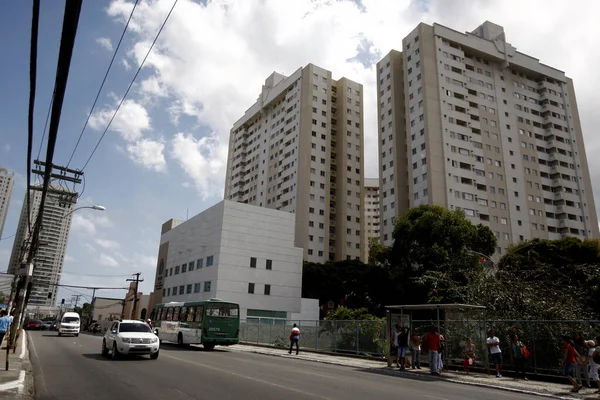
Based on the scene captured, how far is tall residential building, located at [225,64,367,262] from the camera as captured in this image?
277ft

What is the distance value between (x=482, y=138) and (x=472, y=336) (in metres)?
62.3

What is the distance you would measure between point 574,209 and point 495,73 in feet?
93.2

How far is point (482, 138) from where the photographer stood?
7350 cm

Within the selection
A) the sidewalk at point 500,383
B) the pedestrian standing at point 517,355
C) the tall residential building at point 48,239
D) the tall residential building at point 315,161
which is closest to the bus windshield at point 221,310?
the sidewalk at point 500,383

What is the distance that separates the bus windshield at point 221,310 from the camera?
1035 inches

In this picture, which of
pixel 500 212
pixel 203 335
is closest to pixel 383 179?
pixel 500 212

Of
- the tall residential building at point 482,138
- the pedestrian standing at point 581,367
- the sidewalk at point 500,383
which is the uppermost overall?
the tall residential building at point 482,138

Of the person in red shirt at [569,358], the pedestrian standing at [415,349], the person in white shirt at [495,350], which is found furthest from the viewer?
the pedestrian standing at [415,349]

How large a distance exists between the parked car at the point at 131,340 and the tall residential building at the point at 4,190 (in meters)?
11.8

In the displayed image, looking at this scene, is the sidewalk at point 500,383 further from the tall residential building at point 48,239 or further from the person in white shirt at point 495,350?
the tall residential building at point 48,239

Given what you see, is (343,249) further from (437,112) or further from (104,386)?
(104,386)

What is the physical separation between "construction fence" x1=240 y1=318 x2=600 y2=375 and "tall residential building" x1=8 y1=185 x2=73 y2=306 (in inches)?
663

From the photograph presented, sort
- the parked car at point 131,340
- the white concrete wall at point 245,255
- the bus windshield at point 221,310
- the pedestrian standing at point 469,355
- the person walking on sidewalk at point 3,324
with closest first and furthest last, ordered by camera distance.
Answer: the person walking on sidewalk at point 3,324 < the parked car at point 131,340 < the pedestrian standing at point 469,355 < the bus windshield at point 221,310 < the white concrete wall at point 245,255

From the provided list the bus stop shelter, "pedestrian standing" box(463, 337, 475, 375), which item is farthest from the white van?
"pedestrian standing" box(463, 337, 475, 375)
